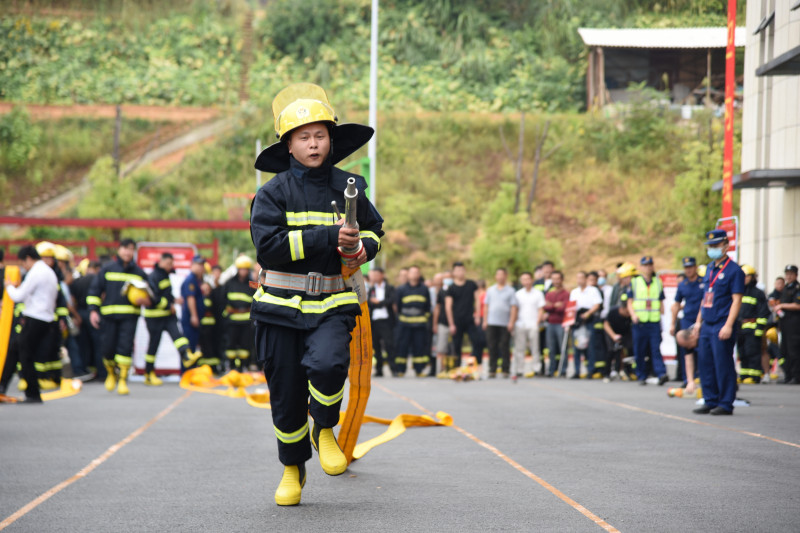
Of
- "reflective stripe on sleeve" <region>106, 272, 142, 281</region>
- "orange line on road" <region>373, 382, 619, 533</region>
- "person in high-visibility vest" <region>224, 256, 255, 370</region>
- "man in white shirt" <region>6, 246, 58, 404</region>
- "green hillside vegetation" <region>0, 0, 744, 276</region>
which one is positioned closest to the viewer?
"orange line on road" <region>373, 382, 619, 533</region>

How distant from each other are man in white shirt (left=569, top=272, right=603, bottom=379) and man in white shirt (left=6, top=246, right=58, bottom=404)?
33.8 ft

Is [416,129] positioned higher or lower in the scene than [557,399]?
higher

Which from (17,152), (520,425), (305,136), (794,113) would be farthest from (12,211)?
(305,136)

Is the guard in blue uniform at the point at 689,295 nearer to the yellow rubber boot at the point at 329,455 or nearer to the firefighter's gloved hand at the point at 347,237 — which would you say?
the yellow rubber boot at the point at 329,455

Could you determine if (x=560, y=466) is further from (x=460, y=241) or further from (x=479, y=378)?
(x=460, y=241)

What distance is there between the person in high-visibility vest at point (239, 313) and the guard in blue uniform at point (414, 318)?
3021mm

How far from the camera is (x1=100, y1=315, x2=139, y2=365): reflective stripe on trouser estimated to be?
50.7 feet

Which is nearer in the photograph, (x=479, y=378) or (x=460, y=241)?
(x=479, y=378)

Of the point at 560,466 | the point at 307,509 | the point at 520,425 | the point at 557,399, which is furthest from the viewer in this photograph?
the point at 557,399

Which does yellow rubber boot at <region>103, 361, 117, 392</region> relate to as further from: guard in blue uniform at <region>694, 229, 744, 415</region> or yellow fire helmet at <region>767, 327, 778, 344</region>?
yellow fire helmet at <region>767, 327, 778, 344</region>

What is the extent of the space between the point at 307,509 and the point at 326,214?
5.34ft

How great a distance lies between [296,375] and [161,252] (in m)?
15.7

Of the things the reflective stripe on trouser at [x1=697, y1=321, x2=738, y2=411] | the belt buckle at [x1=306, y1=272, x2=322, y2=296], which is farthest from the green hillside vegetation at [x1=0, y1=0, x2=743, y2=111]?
the belt buckle at [x1=306, y1=272, x2=322, y2=296]

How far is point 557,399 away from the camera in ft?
47.4
